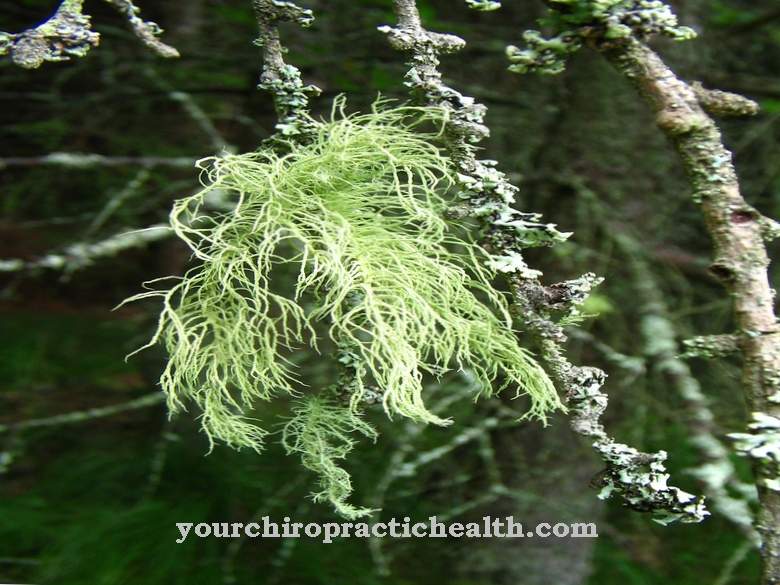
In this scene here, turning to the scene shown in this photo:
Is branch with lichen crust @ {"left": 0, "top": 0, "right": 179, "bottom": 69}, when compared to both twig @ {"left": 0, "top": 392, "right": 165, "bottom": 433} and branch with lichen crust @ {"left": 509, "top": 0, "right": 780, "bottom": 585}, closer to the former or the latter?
branch with lichen crust @ {"left": 509, "top": 0, "right": 780, "bottom": 585}

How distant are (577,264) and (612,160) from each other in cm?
22

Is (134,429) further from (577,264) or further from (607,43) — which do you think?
(607,43)

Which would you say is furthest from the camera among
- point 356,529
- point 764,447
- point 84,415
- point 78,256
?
point 356,529

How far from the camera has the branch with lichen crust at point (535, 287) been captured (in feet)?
1.46

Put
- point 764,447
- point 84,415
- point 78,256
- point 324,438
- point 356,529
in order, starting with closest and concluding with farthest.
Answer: point 764,447, point 324,438, point 78,256, point 84,415, point 356,529

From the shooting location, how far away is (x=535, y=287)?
1.48ft

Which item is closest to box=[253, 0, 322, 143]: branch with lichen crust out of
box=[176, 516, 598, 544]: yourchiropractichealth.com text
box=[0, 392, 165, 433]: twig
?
box=[0, 392, 165, 433]: twig

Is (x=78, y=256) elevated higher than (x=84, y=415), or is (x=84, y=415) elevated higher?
(x=78, y=256)

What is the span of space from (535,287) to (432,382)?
1021 millimetres

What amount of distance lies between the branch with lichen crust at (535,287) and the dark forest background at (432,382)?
60 cm

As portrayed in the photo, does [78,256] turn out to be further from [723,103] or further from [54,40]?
[723,103]

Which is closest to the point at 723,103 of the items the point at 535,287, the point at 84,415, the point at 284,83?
the point at 535,287

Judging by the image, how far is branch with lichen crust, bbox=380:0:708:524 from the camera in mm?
446

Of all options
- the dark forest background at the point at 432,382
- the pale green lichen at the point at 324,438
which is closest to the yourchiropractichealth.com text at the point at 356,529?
the dark forest background at the point at 432,382
